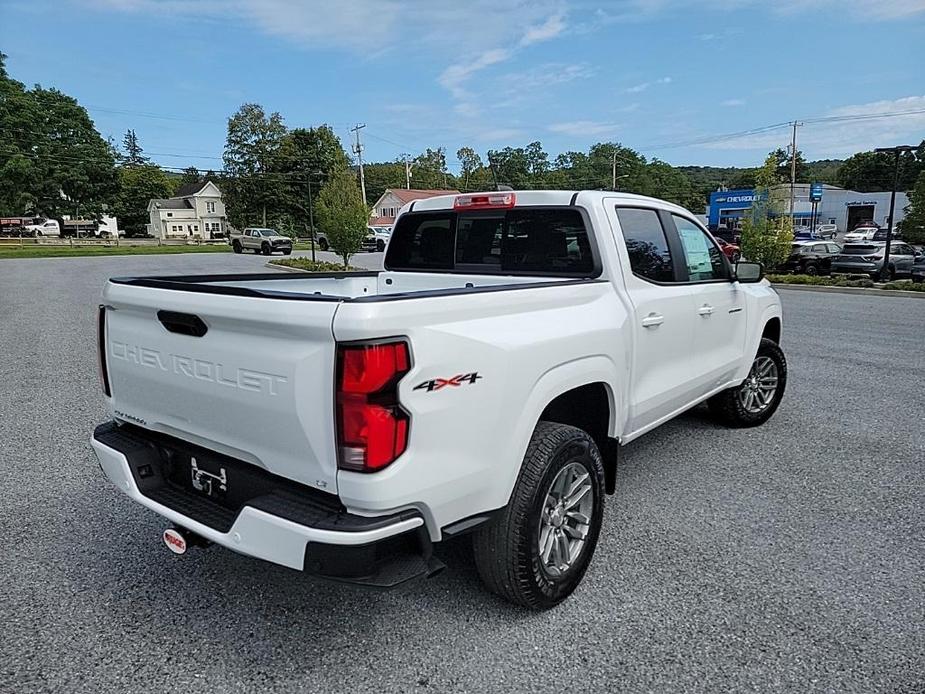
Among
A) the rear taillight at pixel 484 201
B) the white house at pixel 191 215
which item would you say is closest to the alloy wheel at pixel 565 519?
the rear taillight at pixel 484 201

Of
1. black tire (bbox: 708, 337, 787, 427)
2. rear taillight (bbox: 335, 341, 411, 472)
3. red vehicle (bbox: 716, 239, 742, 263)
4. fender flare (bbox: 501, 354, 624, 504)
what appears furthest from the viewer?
red vehicle (bbox: 716, 239, 742, 263)

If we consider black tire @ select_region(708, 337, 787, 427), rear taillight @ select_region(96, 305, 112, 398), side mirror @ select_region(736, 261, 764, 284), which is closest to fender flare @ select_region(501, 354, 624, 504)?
rear taillight @ select_region(96, 305, 112, 398)

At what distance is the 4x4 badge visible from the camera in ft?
6.99

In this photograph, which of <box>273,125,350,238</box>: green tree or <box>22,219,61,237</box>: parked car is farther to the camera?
<box>273,125,350,238</box>: green tree

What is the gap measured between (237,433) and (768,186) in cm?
2212

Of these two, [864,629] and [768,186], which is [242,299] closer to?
[864,629]

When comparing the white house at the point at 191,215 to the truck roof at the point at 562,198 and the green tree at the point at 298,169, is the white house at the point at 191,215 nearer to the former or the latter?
the green tree at the point at 298,169

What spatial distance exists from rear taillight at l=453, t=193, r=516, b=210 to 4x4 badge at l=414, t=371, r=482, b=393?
71.9 inches

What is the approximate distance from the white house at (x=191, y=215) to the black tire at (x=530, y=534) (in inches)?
3229

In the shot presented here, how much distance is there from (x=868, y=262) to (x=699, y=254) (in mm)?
20328

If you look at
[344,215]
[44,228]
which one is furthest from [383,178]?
[344,215]

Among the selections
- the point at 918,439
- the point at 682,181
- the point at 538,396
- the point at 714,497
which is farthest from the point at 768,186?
the point at 682,181

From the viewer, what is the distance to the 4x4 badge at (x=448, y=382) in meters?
2.13

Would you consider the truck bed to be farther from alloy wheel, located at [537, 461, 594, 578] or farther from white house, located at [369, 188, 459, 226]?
white house, located at [369, 188, 459, 226]
